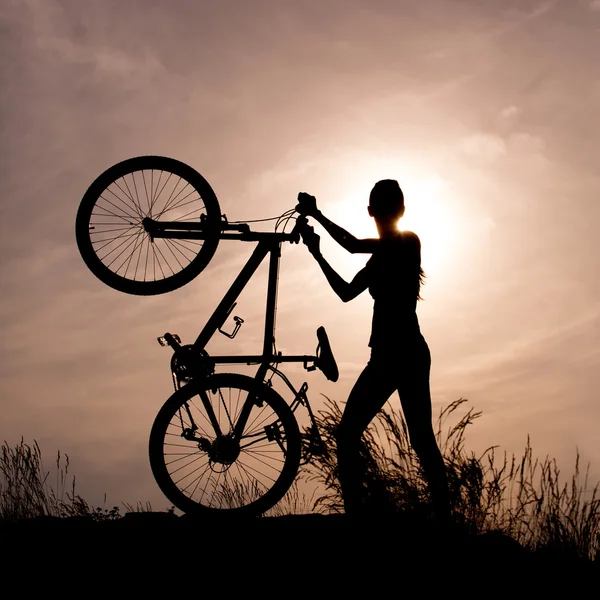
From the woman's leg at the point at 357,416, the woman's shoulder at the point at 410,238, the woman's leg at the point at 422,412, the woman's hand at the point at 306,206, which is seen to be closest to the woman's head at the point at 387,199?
the woman's shoulder at the point at 410,238

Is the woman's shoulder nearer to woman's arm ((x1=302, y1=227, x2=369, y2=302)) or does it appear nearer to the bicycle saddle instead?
woman's arm ((x1=302, y1=227, x2=369, y2=302))

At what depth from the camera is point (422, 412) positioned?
577 centimetres

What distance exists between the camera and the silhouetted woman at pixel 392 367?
18.8 ft

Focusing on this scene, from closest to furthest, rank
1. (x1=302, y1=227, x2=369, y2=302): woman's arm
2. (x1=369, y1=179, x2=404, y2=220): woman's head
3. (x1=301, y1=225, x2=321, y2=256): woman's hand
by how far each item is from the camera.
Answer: (x1=302, y1=227, x2=369, y2=302): woman's arm < (x1=369, y1=179, x2=404, y2=220): woman's head < (x1=301, y1=225, x2=321, y2=256): woman's hand

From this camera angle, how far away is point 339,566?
17.1ft

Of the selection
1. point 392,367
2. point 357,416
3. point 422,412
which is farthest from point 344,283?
point 422,412

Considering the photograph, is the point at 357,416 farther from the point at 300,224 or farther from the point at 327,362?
the point at 300,224

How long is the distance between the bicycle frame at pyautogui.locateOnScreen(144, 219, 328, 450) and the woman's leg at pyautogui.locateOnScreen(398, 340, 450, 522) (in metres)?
0.91

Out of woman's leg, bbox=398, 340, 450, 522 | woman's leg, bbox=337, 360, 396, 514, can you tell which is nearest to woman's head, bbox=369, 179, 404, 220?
woman's leg, bbox=398, 340, 450, 522

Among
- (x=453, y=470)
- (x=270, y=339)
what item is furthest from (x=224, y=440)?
(x=453, y=470)

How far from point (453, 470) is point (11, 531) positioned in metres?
3.90

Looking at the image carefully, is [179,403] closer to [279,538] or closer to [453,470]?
[279,538]

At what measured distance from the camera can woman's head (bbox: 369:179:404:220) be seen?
5.99 m

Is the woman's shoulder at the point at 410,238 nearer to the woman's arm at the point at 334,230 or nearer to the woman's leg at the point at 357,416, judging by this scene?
the woman's arm at the point at 334,230
